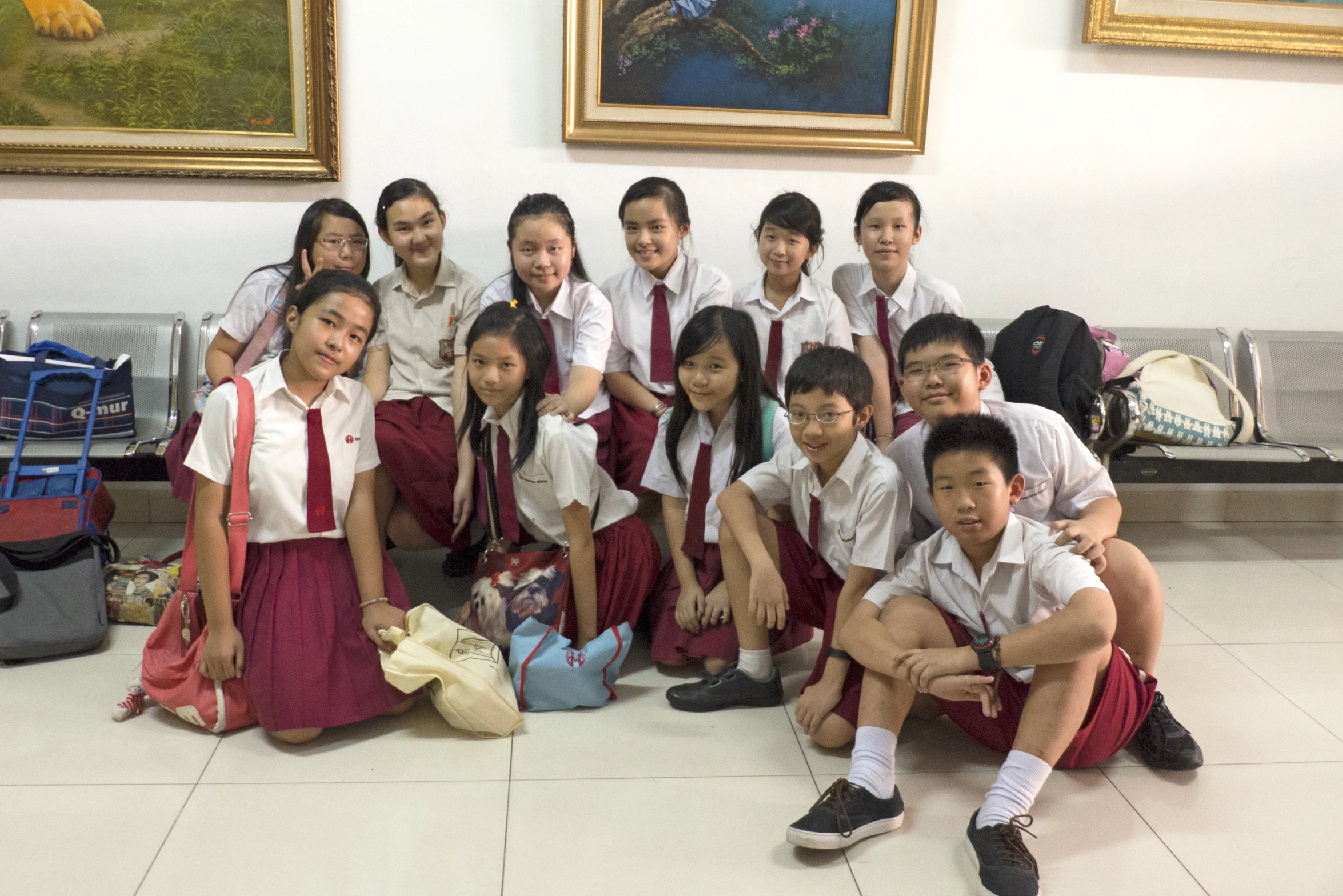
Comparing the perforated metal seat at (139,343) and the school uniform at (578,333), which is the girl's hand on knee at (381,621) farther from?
the perforated metal seat at (139,343)

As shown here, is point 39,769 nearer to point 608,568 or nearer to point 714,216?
point 608,568

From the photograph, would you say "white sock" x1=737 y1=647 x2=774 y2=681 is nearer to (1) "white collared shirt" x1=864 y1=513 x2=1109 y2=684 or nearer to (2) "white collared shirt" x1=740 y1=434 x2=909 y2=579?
(2) "white collared shirt" x1=740 y1=434 x2=909 y2=579

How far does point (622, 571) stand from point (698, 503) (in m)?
0.28

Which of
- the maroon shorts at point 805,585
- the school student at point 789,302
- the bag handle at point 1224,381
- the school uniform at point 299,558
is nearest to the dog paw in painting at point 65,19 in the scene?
the school uniform at point 299,558

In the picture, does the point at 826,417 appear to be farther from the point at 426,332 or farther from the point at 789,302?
the point at 426,332

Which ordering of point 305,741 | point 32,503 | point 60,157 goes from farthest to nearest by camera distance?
point 60,157
point 32,503
point 305,741

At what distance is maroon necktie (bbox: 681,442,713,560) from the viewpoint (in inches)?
104

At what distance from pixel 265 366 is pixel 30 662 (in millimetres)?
1046

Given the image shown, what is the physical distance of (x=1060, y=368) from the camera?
11.0 feet

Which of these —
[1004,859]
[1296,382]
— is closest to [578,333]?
[1004,859]

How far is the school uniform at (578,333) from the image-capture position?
3.03 metres

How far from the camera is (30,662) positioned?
266 centimetres

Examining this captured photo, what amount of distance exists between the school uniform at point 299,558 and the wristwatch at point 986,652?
129 cm

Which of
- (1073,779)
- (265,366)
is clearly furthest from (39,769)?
(1073,779)
